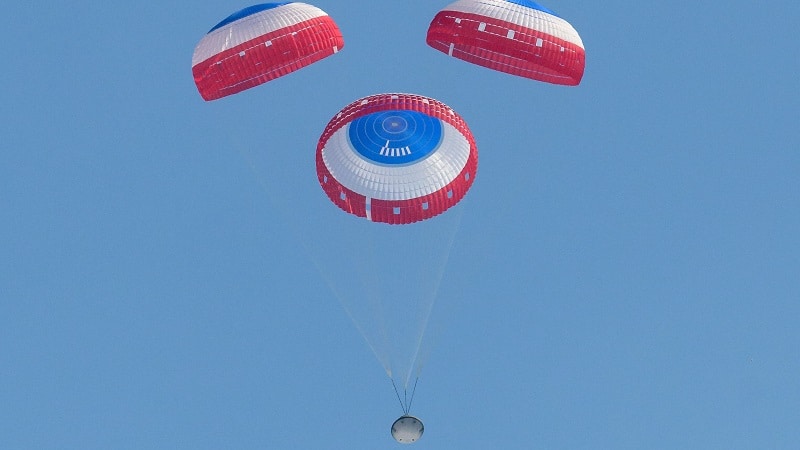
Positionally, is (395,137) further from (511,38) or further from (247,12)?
(247,12)

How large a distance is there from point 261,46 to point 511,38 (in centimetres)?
681

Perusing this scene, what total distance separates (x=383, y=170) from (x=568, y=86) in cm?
599

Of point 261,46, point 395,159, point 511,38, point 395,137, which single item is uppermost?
point 511,38

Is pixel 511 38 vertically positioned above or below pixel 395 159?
above

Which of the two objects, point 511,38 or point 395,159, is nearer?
point 511,38

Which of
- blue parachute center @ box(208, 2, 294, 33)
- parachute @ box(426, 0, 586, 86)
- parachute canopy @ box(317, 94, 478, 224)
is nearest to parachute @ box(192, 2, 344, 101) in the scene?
blue parachute center @ box(208, 2, 294, 33)

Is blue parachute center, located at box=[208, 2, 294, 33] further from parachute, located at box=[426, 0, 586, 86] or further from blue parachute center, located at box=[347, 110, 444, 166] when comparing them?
parachute, located at box=[426, 0, 586, 86]

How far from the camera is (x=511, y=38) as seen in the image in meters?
39.9

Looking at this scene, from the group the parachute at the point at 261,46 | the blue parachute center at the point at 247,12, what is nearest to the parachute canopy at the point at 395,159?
the parachute at the point at 261,46

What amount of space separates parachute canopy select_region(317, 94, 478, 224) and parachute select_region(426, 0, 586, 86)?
2.05 meters

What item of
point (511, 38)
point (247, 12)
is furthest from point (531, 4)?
point (247, 12)

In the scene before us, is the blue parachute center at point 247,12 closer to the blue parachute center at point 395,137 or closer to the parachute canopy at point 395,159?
the parachute canopy at point 395,159

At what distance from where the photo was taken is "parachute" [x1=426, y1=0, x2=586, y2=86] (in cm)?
3997

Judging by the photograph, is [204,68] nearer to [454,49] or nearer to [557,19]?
[454,49]
